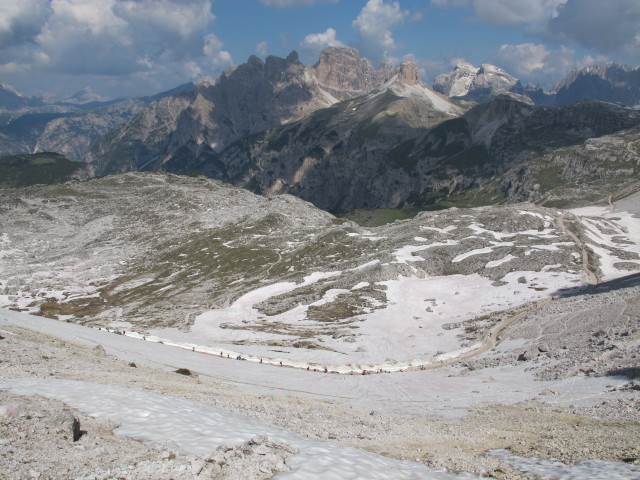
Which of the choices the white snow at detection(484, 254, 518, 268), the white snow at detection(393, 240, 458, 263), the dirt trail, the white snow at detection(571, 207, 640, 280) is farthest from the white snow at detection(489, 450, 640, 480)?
the white snow at detection(393, 240, 458, 263)

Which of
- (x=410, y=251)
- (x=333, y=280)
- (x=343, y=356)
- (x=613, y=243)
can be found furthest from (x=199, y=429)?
(x=613, y=243)

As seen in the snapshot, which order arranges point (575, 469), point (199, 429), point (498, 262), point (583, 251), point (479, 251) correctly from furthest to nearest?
1. point (479, 251)
2. point (583, 251)
3. point (498, 262)
4. point (199, 429)
5. point (575, 469)

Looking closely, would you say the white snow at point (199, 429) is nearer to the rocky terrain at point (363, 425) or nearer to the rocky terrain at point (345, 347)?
the rocky terrain at point (345, 347)

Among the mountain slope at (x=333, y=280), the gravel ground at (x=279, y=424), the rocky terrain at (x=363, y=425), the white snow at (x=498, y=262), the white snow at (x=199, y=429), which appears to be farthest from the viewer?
the white snow at (x=498, y=262)

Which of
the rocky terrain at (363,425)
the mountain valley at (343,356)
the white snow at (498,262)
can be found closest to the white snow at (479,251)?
the mountain valley at (343,356)

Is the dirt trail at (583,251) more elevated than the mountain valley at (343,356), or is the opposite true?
the dirt trail at (583,251)

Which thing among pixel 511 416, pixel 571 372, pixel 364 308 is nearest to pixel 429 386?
pixel 571 372

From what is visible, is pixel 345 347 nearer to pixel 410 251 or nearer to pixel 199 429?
pixel 199 429

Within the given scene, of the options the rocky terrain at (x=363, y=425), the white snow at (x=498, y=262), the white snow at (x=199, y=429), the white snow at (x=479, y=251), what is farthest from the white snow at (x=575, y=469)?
the white snow at (x=479, y=251)

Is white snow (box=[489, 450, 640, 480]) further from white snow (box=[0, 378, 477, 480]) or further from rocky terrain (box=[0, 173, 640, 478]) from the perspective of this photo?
white snow (box=[0, 378, 477, 480])

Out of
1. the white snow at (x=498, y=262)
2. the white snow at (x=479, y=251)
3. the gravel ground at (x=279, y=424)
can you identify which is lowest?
the gravel ground at (x=279, y=424)

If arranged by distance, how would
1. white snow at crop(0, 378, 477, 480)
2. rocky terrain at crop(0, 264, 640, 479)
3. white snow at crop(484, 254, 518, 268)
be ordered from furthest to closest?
white snow at crop(484, 254, 518, 268) < white snow at crop(0, 378, 477, 480) < rocky terrain at crop(0, 264, 640, 479)

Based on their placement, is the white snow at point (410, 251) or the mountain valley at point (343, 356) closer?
the mountain valley at point (343, 356)

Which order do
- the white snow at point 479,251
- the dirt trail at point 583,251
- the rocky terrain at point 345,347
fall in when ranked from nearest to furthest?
the rocky terrain at point 345,347 → the dirt trail at point 583,251 → the white snow at point 479,251
